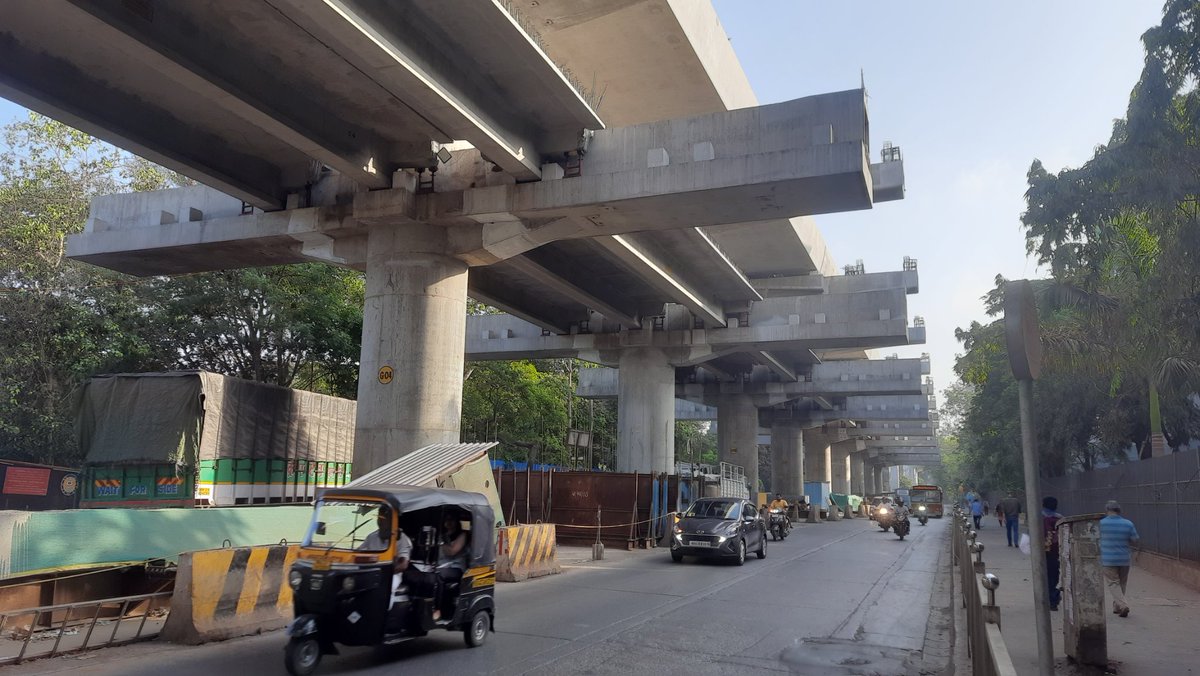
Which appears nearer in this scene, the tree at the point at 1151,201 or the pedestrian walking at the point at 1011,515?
the tree at the point at 1151,201

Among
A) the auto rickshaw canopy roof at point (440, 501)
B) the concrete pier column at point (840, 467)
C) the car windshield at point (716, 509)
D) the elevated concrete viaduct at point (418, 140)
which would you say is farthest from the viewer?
the concrete pier column at point (840, 467)

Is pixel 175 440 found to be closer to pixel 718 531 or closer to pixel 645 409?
pixel 718 531

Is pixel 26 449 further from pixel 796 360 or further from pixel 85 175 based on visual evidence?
pixel 796 360

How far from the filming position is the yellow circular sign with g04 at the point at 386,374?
17.4 m

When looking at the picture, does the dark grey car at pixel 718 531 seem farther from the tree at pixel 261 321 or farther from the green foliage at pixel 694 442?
the green foliage at pixel 694 442

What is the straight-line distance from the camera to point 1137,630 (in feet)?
35.9

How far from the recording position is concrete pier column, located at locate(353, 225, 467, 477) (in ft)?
56.9

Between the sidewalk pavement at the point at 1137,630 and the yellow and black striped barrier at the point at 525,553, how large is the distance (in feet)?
27.4

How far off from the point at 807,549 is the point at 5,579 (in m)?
21.6

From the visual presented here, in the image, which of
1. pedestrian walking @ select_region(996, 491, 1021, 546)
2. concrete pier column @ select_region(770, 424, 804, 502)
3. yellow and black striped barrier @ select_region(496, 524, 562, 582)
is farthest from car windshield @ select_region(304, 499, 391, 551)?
concrete pier column @ select_region(770, 424, 804, 502)

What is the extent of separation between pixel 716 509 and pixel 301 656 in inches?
556

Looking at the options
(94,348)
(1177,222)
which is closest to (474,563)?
(1177,222)

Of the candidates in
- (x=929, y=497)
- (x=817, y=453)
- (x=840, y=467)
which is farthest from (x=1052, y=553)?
(x=840, y=467)

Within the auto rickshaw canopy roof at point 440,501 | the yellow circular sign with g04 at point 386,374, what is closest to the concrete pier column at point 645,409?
the yellow circular sign with g04 at point 386,374
